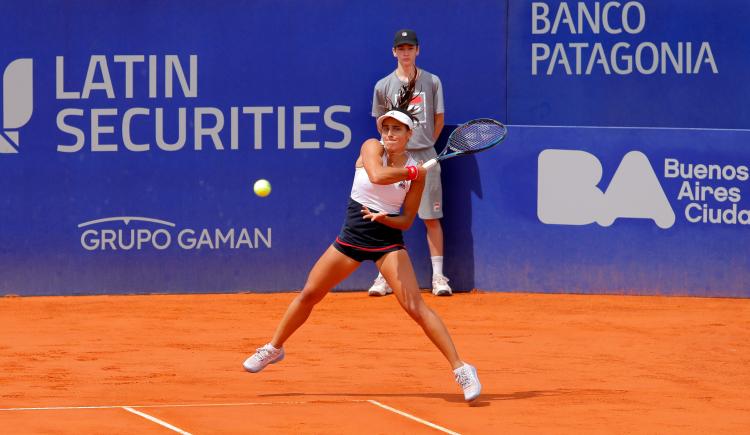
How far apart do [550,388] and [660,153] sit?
402 cm

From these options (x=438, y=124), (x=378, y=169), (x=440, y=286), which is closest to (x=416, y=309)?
(x=378, y=169)

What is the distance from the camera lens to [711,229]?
37.3ft

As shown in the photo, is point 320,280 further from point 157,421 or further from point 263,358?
point 157,421

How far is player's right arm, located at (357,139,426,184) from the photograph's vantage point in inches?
288

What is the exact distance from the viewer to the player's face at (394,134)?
7.42m

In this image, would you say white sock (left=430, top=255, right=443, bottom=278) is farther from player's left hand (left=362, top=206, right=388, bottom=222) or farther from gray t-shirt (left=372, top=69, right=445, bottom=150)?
player's left hand (left=362, top=206, right=388, bottom=222)

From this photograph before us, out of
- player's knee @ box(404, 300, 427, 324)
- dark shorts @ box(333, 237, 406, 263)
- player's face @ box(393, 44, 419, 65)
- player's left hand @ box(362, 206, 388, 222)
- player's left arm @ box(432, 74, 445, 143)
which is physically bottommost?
player's knee @ box(404, 300, 427, 324)

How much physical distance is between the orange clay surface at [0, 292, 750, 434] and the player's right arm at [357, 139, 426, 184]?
122 centimetres

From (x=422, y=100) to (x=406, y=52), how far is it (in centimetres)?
47

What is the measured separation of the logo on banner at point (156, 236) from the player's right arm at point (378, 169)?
13.8ft

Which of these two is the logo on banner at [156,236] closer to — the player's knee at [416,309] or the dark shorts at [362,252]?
the dark shorts at [362,252]

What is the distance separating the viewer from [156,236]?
11406mm

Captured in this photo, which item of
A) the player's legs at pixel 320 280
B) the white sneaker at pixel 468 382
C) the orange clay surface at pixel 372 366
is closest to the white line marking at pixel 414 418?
the orange clay surface at pixel 372 366

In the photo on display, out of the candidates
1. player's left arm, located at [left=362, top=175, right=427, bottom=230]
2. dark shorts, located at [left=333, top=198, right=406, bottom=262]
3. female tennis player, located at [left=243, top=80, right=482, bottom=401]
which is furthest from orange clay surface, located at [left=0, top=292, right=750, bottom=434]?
player's left arm, located at [left=362, top=175, right=427, bottom=230]
